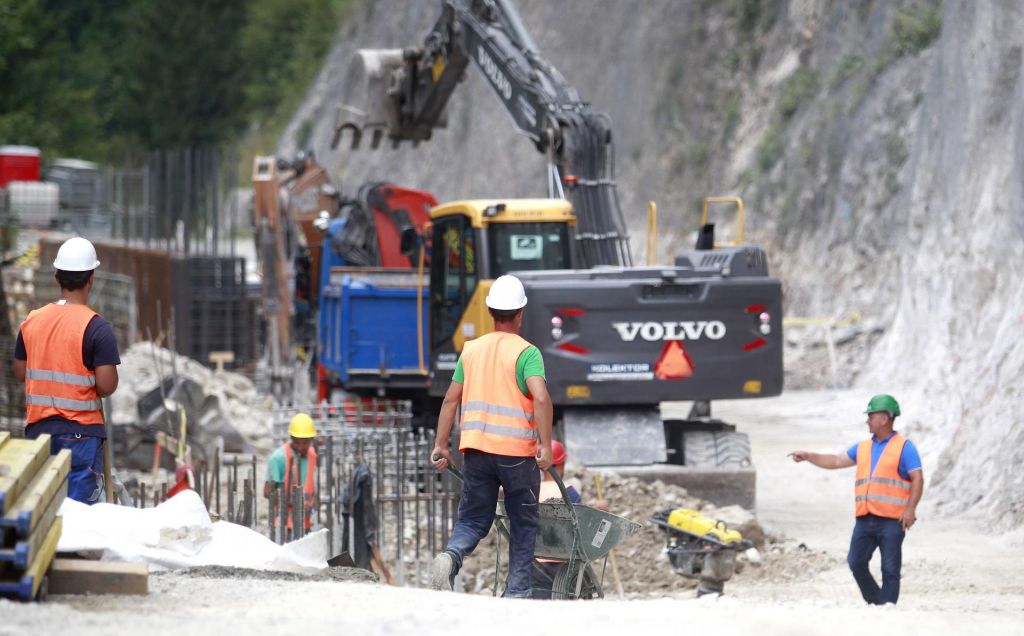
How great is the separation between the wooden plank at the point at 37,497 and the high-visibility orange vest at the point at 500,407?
7.04 feet

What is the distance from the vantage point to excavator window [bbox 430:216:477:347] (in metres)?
14.5

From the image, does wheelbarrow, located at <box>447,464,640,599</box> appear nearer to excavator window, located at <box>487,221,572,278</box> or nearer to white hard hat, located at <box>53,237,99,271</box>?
white hard hat, located at <box>53,237,99,271</box>

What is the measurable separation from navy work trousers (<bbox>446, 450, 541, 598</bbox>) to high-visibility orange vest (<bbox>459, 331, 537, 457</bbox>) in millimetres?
81

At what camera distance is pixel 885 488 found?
355 inches

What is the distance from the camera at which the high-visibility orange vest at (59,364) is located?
784cm

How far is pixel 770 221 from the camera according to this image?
95.0 ft

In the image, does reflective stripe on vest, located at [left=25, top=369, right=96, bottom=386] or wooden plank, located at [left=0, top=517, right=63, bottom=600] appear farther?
reflective stripe on vest, located at [left=25, top=369, right=96, bottom=386]

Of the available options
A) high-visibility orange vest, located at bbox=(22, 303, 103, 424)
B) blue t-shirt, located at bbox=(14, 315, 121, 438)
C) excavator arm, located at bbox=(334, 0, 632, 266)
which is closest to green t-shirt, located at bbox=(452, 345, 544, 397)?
blue t-shirt, located at bbox=(14, 315, 121, 438)

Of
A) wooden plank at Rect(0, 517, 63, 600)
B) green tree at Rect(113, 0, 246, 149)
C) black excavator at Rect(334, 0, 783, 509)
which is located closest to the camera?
wooden plank at Rect(0, 517, 63, 600)

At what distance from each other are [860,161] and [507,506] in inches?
791

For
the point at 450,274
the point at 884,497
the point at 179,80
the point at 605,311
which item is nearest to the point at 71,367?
the point at 884,497

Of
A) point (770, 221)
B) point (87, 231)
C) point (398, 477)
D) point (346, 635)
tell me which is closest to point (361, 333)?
point (398, 477)

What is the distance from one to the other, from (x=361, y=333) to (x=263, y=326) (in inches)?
366

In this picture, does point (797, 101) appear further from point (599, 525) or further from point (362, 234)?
point (599, 525)
